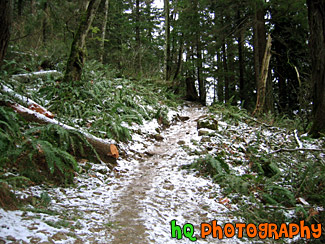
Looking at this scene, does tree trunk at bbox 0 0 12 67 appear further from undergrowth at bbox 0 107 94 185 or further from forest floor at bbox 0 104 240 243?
forest floor at bbox 0 104 240 243

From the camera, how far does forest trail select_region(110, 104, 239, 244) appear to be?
259 cm

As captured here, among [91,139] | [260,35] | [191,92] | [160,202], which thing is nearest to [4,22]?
[91,139]

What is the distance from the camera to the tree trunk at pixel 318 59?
5.52 metres

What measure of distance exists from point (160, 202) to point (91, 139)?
205cm

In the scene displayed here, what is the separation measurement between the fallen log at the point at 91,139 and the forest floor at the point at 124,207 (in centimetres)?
28

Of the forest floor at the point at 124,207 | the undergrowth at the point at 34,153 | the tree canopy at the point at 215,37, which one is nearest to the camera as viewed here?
the forest floor at the point at 124,207

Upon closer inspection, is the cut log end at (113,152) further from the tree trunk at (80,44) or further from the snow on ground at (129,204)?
the tree trunk at (80,44)

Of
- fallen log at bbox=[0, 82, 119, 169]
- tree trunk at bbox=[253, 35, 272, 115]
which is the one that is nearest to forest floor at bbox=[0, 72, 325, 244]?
fallen log at bbox=[0, 82, 119, 169]

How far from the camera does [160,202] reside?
3.38 meters

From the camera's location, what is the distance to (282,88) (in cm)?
1262

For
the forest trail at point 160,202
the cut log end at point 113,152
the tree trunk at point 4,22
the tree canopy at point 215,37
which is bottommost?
the forest trail at point 160,202

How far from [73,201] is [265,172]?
3.64 meters

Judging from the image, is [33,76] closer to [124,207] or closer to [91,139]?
[91,139]

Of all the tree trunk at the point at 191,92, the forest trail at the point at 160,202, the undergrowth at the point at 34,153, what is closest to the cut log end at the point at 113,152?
the forest trail at the point at 160,202
